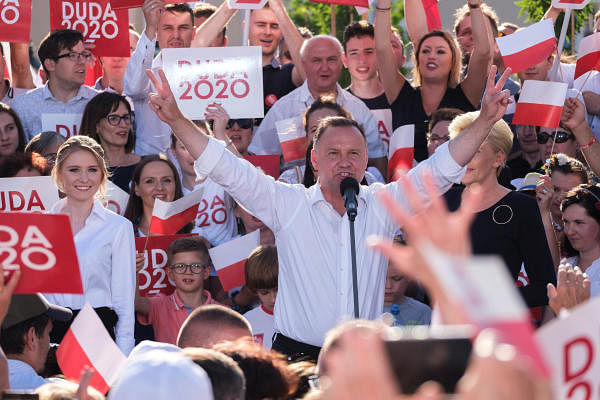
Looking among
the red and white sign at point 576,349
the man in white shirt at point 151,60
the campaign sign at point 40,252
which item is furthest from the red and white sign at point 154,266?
the red and white sign at point 576,349

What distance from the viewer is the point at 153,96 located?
4.65m

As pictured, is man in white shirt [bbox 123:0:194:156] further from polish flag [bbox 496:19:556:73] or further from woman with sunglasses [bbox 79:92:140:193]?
polish flag [bbox 496:19:556:73]

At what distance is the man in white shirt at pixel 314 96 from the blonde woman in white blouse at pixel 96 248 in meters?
2.16

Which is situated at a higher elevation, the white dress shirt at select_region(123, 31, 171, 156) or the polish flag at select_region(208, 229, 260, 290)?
the white dress shirt at select_region(123, 31, 171, 156)

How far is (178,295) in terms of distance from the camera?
20.8ft

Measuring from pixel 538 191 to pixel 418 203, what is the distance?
181 inches

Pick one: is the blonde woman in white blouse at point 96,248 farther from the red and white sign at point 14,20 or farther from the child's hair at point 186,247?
the red and white sign at point 14,20

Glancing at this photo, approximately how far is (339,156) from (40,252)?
70.2 inches

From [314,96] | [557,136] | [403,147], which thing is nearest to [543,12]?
[557,136]

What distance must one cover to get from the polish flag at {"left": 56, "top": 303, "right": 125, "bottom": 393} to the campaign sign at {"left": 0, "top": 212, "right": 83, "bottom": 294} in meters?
0.72

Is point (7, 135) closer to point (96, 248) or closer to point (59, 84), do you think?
point (59, 84)

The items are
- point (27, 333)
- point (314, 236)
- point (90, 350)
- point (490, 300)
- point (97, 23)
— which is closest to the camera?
point (490, 300)

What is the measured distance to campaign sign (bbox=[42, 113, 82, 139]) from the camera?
7.30 meters

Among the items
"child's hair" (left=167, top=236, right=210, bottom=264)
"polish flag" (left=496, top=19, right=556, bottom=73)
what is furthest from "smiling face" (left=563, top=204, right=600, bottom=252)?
"child's hair" (left=167, top=236, right=210, bottom=264)
